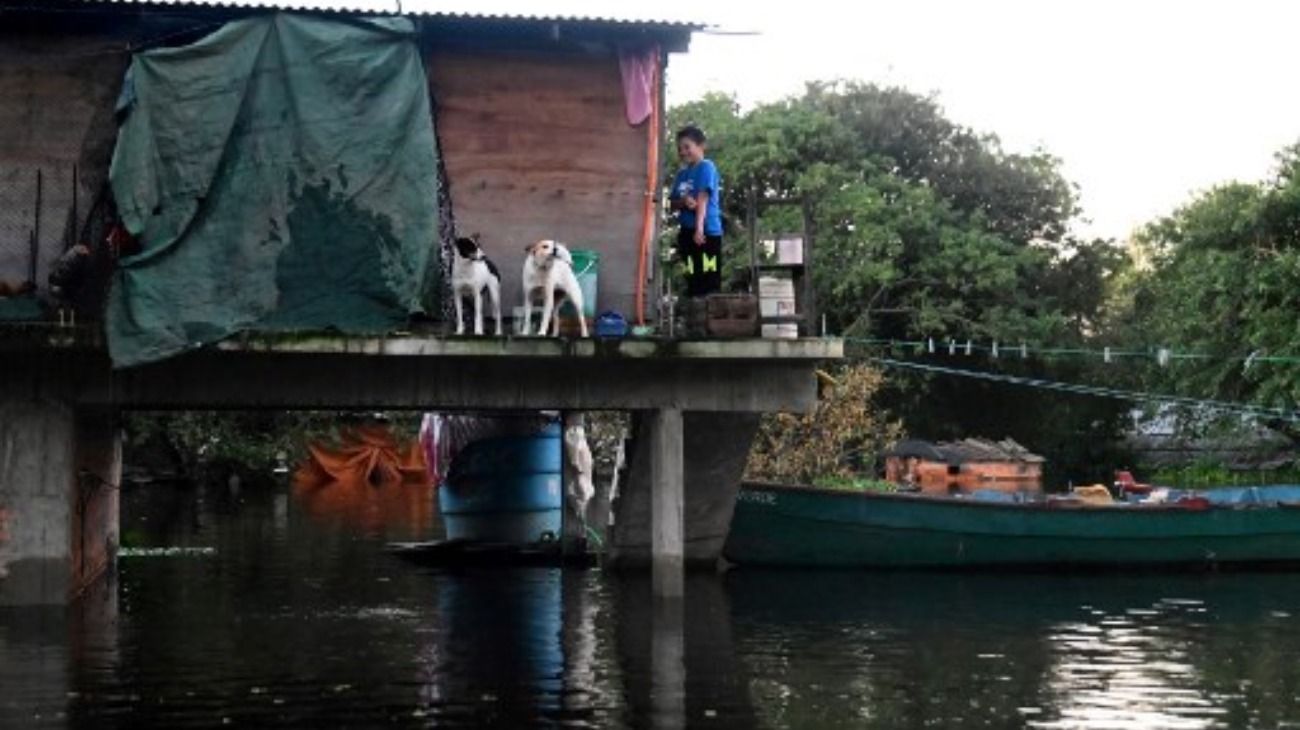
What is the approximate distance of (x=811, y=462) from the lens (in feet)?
115

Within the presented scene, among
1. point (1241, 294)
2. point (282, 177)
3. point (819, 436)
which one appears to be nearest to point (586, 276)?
point (282, 177)

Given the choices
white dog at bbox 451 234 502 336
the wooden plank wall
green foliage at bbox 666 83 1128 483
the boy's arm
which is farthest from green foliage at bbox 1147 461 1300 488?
white dog at bbox 451 234 502 336

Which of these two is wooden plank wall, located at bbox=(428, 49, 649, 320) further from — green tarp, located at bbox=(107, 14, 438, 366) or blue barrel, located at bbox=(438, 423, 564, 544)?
blue barrel, located at bbox=(438, 423, 564, 544)

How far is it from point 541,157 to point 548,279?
1873 mm

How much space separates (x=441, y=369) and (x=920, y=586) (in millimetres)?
8079

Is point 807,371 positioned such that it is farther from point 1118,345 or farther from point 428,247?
point 1118,345

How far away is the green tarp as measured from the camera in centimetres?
1841

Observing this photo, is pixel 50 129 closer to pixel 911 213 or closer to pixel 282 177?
pixel 282 177

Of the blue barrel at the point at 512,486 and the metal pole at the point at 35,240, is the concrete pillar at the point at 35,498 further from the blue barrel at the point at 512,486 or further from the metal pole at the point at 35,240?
the blue barrel at the point at 512,486

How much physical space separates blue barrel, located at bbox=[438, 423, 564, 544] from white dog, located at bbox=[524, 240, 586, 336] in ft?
27.3

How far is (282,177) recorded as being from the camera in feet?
61.3

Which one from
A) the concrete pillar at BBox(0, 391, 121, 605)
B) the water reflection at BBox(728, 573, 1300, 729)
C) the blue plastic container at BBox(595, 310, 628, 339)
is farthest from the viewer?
the blue plastic container at BBox(595, 310, 628, 339)

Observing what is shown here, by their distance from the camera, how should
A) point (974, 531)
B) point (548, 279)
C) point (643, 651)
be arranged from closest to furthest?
point (643, 651)
point (548, 279)
point (974, 531)

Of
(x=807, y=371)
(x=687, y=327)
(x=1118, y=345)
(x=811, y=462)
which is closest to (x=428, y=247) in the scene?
(x=687, y=327)
